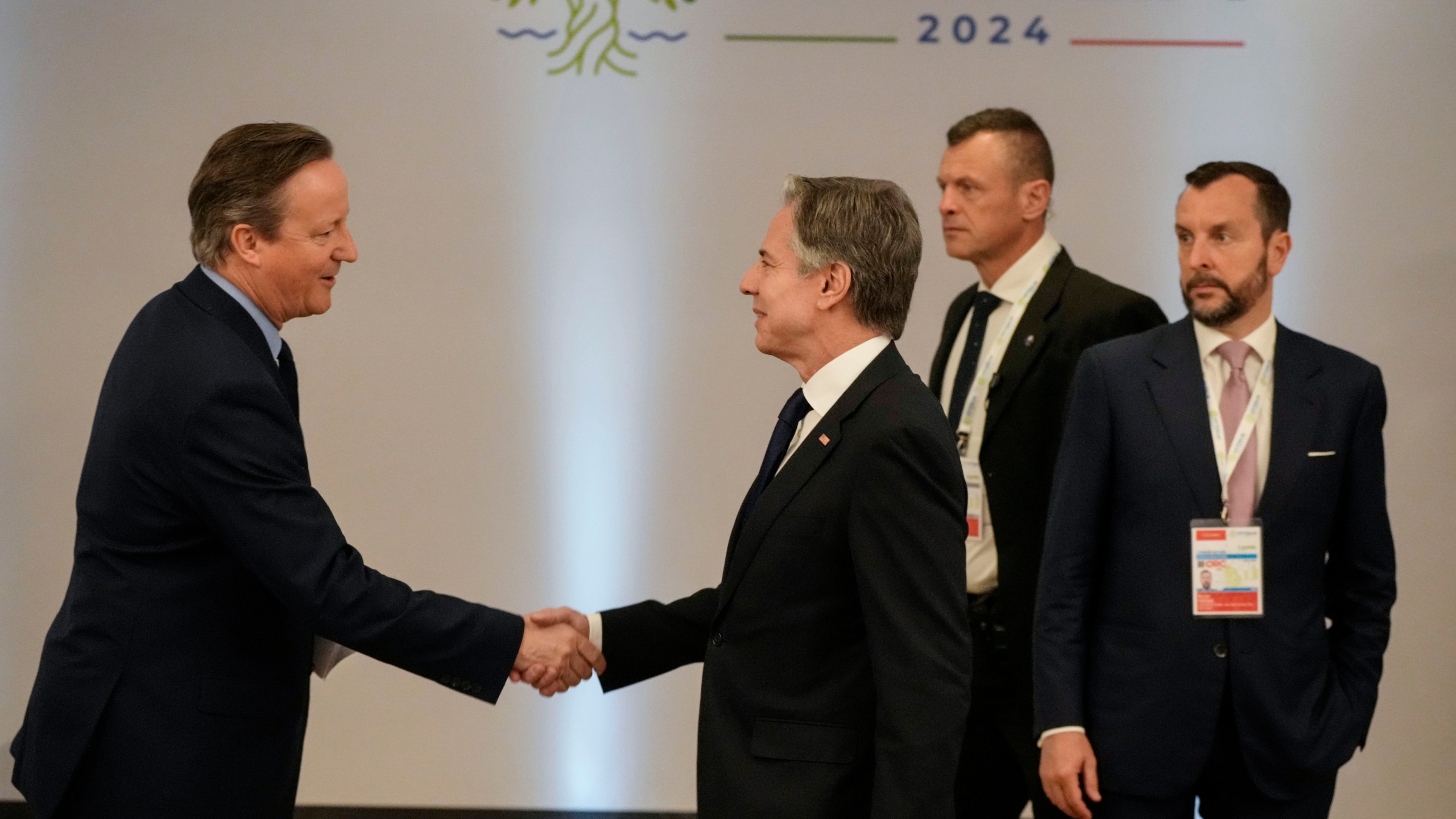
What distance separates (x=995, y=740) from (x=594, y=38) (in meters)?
2.47

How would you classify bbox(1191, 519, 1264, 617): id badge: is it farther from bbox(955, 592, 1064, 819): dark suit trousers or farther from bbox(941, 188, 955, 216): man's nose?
bbox(941, 188, 955, 216): man's nose

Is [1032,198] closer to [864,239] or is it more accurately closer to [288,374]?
[864,239]

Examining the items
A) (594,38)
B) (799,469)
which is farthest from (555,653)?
(594,38)

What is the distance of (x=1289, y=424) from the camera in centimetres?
252

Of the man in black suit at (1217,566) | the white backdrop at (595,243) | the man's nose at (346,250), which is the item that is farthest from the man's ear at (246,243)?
the white backdrop at (595,243)

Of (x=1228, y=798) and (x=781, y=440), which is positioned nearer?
(x=781, y=440)

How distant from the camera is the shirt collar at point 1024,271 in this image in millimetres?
3273

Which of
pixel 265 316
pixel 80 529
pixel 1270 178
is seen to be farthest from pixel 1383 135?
pixel 80 529

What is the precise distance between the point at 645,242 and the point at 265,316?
6.93 feet

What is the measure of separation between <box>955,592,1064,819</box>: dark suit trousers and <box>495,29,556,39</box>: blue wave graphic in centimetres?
229

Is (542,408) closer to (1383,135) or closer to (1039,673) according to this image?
(1039,673)

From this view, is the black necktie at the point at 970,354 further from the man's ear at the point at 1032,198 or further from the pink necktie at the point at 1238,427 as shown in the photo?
the pink necktie at the point at 1238,427

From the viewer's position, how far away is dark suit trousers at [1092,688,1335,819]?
2484 mm

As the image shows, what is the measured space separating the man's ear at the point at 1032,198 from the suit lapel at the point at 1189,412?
81cm
